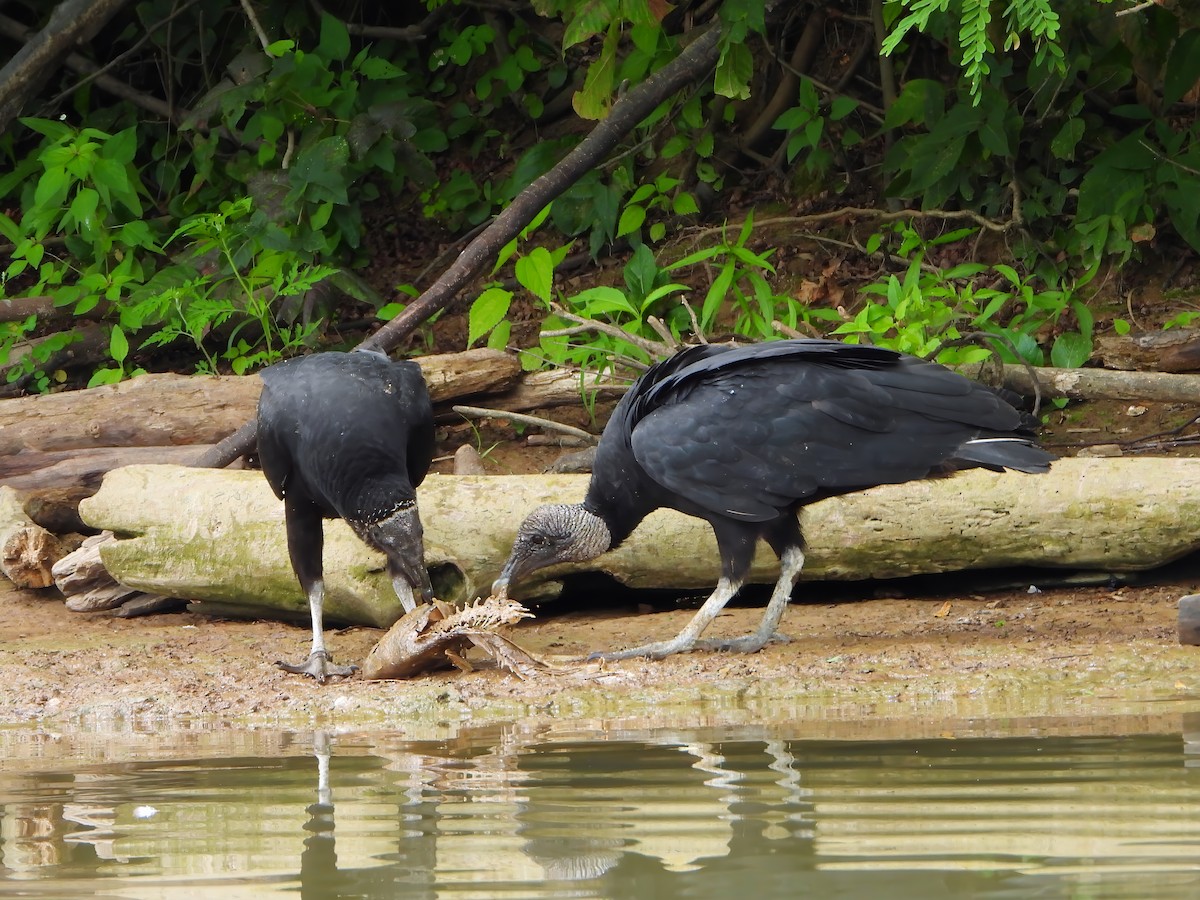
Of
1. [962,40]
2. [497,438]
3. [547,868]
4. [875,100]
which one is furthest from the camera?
[875,100]

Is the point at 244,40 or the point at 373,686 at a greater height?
the point at 244,40

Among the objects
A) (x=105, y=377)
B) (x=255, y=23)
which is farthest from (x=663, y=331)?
(x=255, y=23)

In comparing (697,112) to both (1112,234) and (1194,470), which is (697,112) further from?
(1194,470)

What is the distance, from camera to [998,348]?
638 cm

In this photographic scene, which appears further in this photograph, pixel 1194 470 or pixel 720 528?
pixel 1194 470

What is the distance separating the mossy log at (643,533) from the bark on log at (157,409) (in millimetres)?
818

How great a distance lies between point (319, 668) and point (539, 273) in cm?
261

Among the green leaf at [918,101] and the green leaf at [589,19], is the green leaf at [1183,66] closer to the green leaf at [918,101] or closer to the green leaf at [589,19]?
the green leaf at [918,101]

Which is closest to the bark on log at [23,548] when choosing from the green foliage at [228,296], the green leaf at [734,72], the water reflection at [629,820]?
the green foliage at [228,296]

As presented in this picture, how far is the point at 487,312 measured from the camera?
6430 mm

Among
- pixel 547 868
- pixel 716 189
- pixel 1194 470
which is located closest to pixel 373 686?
pixel 547 868

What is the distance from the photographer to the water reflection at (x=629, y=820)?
2010mm

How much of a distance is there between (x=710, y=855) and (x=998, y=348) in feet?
15.3

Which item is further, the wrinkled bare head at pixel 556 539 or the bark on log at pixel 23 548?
the bark on log at pixel 23 548
